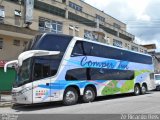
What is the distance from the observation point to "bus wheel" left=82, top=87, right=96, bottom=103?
19.1 metres

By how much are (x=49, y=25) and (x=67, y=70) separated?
18.8 m

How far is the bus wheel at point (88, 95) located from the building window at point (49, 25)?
1622 cm

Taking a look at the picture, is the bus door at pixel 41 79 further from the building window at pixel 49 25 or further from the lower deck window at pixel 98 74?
the building window at pixel 49 25

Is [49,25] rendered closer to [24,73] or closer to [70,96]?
[70,96]

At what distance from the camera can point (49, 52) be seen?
16844 mm

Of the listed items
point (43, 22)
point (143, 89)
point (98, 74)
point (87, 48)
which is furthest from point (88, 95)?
point (43, 22)

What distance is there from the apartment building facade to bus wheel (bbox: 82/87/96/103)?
12.2 meters

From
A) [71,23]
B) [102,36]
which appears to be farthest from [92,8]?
[71,23]

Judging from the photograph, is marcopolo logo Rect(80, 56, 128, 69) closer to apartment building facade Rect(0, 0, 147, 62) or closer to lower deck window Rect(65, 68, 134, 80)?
lower deck window Rect(65, 68, 134, 80)

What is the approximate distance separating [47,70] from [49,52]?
0.99 metres

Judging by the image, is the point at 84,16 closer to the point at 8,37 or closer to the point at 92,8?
the point at 92,8

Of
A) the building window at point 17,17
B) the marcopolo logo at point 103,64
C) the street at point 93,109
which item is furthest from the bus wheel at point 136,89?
the building window at point 17,17

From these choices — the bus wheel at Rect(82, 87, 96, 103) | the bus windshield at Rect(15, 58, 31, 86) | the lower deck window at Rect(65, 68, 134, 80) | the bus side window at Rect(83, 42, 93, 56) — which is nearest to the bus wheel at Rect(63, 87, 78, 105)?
the lower deck window at Rect(65, 68, 134, 80)

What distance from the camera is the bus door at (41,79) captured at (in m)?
16.0
